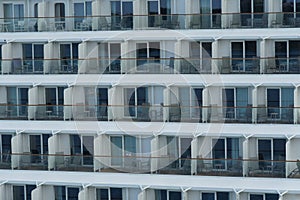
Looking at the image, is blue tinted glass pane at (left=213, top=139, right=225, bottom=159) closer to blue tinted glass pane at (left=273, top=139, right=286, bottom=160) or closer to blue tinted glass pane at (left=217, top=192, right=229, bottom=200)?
blue tinted glass pane at (left=217, top=192, right=229, bottom=200)

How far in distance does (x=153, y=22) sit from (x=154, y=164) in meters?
5.90

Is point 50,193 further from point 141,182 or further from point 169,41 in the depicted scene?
point 169,41

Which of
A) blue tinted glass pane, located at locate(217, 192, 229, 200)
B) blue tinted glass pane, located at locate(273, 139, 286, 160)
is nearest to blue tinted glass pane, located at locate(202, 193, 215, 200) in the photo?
blue tinted glass pane, located at locate(217, 192, 229, 200)

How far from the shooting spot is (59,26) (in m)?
36.1

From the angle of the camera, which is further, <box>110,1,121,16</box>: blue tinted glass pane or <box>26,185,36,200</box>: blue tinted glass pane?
<box>110,1,121,16</box>: blue tinted glass pane

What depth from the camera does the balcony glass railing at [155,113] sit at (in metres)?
33.3

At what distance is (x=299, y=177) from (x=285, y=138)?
1.65m

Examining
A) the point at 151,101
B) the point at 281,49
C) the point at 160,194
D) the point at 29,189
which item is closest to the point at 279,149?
the point at 281,49

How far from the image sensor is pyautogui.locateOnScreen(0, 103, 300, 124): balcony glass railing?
33.3 m

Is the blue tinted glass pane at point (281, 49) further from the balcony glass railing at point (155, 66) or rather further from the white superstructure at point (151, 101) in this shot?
the balcony glass railing at point (155, 66)

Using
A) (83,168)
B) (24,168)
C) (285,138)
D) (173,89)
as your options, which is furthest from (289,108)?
(24,168)

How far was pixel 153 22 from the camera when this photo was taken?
3503 cm

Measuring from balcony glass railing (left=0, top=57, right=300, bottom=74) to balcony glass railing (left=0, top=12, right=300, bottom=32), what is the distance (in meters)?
1.35

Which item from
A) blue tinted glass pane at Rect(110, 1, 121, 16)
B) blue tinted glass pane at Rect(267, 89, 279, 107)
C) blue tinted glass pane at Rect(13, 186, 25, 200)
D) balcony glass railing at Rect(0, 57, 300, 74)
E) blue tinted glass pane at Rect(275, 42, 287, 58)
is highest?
blue tinted glass pane at Rect(110, 1, 121, 16)
